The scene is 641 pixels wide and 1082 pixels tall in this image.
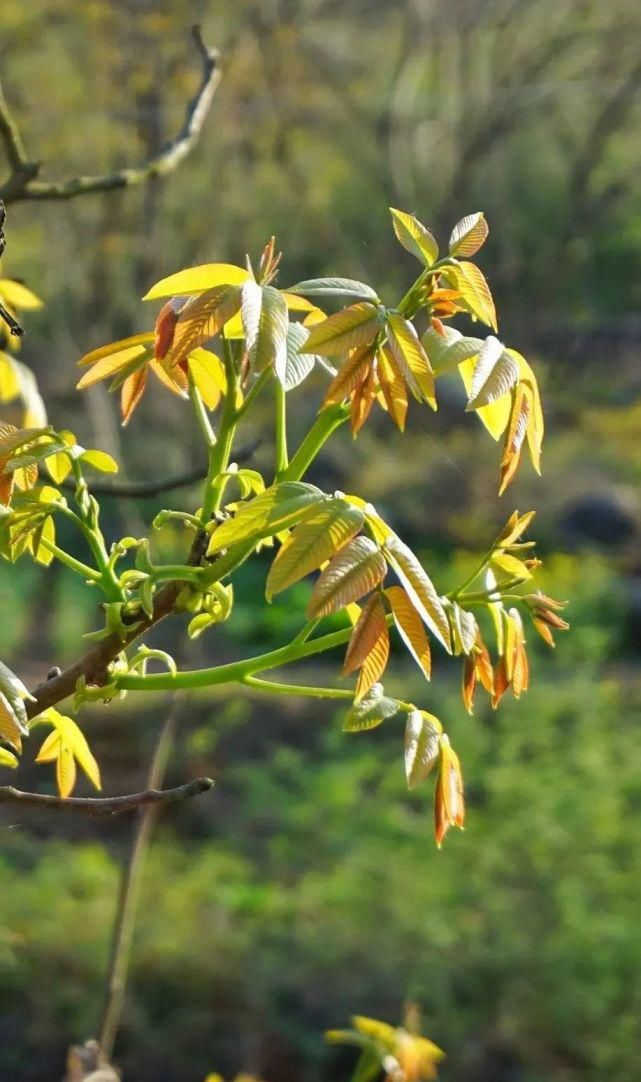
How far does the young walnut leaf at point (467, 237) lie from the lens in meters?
0.92

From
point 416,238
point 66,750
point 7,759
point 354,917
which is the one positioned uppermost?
point 416,238

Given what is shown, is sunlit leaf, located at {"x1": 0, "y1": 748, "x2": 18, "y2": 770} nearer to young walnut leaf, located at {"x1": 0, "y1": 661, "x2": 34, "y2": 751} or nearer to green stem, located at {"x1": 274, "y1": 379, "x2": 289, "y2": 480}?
young walnut leaf, located at {"x1": 0, "y1": 661, "x2": 34, "y2": 751}

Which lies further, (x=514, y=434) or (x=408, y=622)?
(x=514, y=434)

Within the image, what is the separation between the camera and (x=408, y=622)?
2.89 feet

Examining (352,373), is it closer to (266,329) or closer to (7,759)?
(266,329)

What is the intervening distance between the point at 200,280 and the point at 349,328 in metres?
0.13

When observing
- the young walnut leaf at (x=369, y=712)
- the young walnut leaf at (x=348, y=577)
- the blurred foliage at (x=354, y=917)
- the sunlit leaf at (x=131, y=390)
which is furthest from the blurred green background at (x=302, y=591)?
the young walnut leaf at (x=348, y=577)

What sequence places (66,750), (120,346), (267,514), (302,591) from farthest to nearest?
(302,591) < (66,750) < (120,346) < (267,514)

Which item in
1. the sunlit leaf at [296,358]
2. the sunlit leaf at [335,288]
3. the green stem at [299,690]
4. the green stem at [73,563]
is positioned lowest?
the green stem at [299,690]

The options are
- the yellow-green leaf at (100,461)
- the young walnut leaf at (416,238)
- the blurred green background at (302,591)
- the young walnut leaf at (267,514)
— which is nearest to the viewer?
the young walnut leaf at (267,514)

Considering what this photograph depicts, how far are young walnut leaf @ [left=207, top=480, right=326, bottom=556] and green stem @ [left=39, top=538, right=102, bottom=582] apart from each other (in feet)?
0.35

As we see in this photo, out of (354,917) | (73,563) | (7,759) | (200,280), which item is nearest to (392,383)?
(200,280)

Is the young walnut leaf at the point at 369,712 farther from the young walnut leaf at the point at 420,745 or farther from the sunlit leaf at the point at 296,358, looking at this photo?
the sunlit leaf at the point at 296,358

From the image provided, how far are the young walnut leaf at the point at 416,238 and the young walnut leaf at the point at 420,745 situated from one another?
34cm
